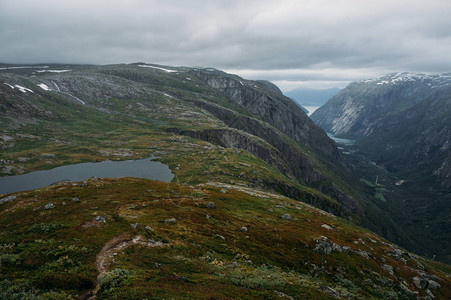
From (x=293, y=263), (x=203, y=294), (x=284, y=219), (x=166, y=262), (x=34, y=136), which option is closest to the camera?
(x=203, y=294)

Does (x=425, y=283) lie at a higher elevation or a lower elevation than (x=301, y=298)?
lower

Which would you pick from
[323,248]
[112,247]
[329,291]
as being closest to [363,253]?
[323,248]

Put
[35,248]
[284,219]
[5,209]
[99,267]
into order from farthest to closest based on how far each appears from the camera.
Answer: [284,219] < [5,209] < [35,248] < [99,267]

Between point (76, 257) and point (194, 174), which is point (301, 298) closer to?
point (76, 257)

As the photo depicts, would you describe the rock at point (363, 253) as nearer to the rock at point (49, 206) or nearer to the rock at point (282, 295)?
the rock at point (282, 295)

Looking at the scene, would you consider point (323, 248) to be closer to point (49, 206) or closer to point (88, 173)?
point (49, 206)

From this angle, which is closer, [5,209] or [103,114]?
[5,209]

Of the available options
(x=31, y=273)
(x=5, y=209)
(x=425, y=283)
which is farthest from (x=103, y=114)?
(x=425, y=283)

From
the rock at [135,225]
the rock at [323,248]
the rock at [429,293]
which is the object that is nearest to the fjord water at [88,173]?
the rock at [135,225]
